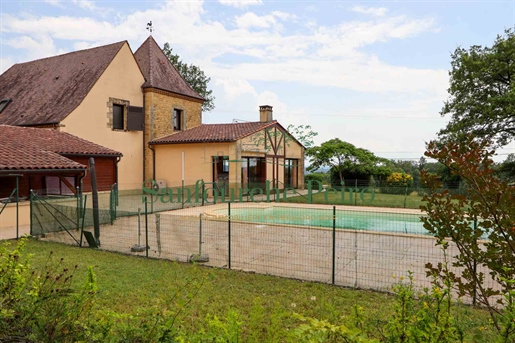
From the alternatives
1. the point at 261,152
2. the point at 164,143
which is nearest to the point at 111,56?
the point at 164,143

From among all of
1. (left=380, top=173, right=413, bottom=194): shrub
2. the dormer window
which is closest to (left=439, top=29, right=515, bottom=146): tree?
(left=380, top=173, right=413, bottom=194): shrub

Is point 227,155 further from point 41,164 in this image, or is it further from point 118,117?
point 41,164

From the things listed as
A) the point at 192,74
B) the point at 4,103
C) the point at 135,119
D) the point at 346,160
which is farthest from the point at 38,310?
the point at 192,74

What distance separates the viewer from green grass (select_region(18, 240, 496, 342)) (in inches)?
189

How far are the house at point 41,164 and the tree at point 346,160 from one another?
638 inches

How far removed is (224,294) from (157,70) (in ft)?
74.0

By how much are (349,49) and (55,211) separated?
13.5m

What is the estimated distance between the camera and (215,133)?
2311 centimetres

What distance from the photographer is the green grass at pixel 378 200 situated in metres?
18.8

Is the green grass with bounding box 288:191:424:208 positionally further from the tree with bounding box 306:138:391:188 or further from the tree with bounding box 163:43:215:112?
the tree with bounding box 163:43:215:112

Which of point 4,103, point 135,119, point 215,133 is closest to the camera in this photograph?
point 135,119

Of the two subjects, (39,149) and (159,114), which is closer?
(39,149)

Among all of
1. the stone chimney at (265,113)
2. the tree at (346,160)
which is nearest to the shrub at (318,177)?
the tree at (346,160)

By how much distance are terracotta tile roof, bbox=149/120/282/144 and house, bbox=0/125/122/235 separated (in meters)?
4.68
